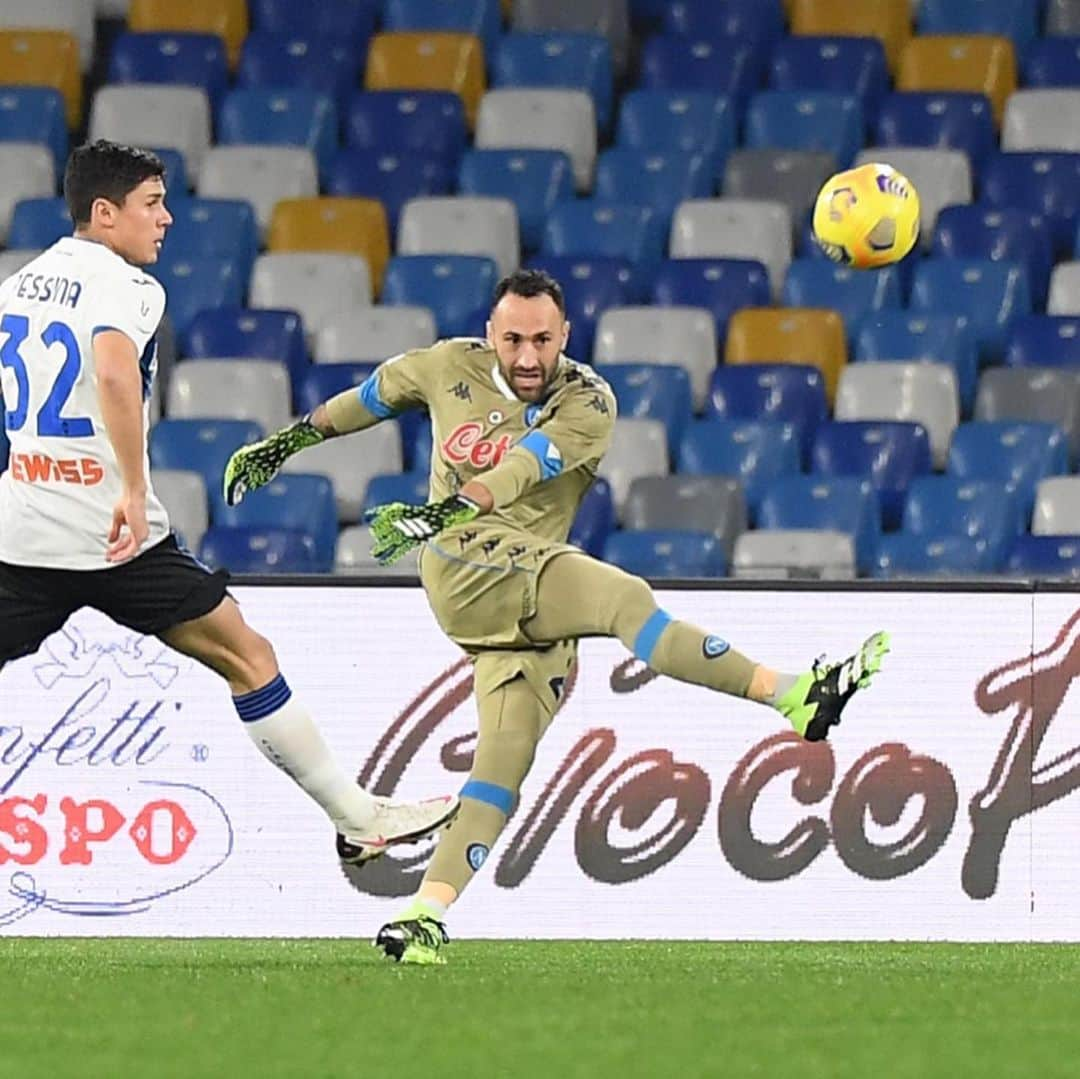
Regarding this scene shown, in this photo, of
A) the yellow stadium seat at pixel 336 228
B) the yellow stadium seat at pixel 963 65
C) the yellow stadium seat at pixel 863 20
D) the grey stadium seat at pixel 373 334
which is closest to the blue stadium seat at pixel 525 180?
the yellow stadium seat at pixel 336 228

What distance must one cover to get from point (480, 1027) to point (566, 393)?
7.62 feet

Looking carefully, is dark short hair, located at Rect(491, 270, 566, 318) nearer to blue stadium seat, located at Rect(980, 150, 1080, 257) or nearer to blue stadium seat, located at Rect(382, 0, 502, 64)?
blue stadium seat, located at Rect(980, 150, 1080, 257)

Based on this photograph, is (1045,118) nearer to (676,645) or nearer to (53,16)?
(53,16)

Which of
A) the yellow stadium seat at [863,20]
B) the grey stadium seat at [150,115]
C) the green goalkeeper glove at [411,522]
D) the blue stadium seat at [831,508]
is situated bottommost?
the blue stadium seat at [831,508]

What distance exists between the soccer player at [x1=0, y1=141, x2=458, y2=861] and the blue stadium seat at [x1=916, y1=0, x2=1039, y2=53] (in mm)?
8231

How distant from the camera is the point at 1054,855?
9.14 m

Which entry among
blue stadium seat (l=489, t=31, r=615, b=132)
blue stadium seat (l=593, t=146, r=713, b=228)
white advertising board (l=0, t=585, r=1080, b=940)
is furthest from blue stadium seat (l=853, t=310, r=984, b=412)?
white advertising board (l=0, t=585, r=1080, b=940)

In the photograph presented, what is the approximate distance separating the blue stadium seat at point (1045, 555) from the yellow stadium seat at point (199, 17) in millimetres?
5725

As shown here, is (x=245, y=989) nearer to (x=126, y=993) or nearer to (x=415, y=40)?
(x=126, y=993)

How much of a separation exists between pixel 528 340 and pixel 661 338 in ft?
18.5

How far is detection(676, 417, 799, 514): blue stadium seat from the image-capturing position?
12188 millimetres

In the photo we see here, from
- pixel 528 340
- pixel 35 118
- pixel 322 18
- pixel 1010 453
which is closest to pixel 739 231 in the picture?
pixel 1010 453

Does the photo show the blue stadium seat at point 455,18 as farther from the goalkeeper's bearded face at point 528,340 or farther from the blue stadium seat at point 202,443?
the goalkeeper's bearded face at point 528,340

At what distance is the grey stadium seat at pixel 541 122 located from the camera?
14203mm
